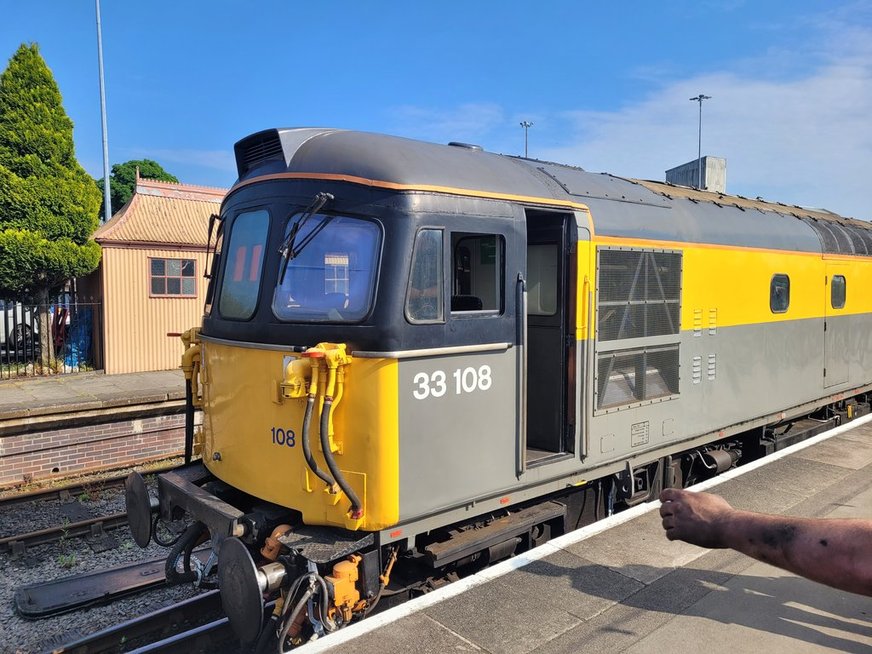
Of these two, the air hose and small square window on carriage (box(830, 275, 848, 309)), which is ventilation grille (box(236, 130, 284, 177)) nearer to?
the air hose

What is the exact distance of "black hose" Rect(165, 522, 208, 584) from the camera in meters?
4.87

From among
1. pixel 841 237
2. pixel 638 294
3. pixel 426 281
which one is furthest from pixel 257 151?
pixel 841 237

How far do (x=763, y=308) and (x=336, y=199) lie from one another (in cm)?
542

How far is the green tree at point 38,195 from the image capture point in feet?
47.6

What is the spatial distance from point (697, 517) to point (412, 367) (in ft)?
6.40

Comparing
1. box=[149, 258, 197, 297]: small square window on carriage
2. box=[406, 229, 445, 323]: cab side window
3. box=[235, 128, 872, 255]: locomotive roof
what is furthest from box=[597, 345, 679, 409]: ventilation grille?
box=[149, 258, 197, 297]: small square window on carriage

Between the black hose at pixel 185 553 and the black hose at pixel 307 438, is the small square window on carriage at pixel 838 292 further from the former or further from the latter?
the black hose at pixel 185 553

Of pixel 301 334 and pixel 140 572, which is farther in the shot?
pixel 140 572

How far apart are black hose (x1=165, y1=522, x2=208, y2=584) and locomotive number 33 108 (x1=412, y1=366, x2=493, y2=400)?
201 centimetres

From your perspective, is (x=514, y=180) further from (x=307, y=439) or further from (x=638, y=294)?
(x=307, y=439)

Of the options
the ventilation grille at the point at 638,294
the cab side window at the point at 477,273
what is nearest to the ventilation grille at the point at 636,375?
the ventilation grille at the point at 638,294

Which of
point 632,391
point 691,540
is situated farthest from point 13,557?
point 691,540

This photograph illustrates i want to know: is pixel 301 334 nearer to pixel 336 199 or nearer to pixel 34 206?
pixel 336 199

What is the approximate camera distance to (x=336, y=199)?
14.0 feet
